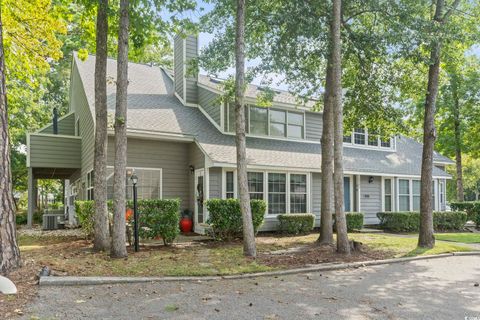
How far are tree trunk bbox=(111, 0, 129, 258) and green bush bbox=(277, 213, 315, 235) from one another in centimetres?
653

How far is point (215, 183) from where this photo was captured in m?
12.3

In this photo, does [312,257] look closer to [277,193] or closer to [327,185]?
[327,185]

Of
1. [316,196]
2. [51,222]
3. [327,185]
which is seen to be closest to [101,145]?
[327,185]

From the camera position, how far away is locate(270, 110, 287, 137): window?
1526 cm

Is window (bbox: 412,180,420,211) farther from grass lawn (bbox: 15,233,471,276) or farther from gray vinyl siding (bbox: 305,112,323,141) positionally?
grass lawn (bbox: 15,233,471,276)

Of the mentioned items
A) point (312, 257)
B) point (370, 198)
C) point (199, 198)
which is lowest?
point (312, 257)

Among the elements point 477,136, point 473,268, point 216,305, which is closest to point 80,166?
point 216,305

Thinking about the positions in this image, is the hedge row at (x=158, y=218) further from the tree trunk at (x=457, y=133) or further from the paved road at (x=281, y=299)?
the tree trunk at (x=457, y=133)

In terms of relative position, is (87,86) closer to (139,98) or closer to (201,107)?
(139,98)

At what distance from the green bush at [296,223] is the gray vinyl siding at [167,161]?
3.51 m

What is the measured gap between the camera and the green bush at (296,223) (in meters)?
12.9

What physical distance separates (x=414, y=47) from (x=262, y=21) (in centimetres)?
425

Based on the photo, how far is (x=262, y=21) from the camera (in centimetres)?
1045

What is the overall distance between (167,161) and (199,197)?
1.74m
